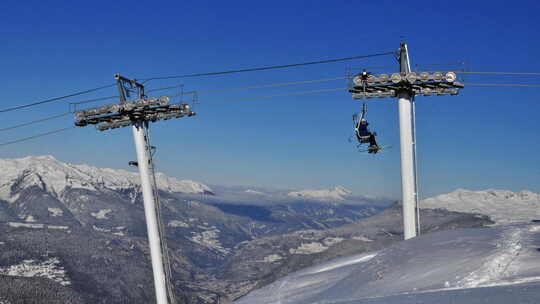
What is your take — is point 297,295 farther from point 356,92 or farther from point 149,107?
point 149,107

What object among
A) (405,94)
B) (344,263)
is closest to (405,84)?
(405,94)

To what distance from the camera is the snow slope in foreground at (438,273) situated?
1731cm

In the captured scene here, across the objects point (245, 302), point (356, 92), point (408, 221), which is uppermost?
point (356, 92)

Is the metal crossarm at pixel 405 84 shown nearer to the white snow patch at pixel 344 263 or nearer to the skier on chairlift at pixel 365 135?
the skier on chairlift at pixel 365 135

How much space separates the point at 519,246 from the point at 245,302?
1447 centimetres

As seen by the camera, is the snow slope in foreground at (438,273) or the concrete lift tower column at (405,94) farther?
the concrete lift tower column at (405,94)

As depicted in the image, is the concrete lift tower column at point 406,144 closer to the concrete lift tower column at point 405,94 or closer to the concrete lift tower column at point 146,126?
the concrete lift tower column at point 405,94

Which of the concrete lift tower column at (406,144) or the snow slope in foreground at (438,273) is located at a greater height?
the concrete lift tower column at (406,144)

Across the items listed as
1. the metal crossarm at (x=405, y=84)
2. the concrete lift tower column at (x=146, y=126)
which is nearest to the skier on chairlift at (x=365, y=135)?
the metal crossarm at (x=405, y=84)

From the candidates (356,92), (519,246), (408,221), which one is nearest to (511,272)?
(519,246)

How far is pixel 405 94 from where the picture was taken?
3141cm

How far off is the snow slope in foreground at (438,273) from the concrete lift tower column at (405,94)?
379 cm

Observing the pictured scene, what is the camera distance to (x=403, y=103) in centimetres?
3139

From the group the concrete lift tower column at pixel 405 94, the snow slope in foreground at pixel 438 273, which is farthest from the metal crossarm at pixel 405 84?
the snow slope in foreground at pixel 438 273
